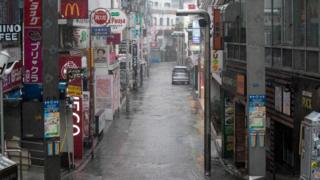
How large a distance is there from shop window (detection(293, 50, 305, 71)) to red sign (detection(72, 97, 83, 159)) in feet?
34.2

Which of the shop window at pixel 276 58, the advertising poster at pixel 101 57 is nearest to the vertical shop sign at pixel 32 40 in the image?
the shop window at pixel 276 58

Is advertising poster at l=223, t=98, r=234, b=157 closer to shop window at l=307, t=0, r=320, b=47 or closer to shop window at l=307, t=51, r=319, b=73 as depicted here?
shop window at l=307, t=51, r=319, b=73

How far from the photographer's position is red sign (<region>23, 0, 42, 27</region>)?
58.9 feet

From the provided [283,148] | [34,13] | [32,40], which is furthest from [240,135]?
[34,13]

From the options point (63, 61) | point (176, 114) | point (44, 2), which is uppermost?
point (44, 2)

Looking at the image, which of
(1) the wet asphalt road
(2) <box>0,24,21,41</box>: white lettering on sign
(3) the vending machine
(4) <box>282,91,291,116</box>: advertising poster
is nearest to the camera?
(3) the vending machine

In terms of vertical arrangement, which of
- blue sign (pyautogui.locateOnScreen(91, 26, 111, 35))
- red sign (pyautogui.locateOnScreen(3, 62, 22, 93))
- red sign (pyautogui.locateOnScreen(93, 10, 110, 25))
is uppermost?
red sign (pyautogui.locateOnScreen(93, 10, 110, 25))

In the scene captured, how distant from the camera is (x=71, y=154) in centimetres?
2394

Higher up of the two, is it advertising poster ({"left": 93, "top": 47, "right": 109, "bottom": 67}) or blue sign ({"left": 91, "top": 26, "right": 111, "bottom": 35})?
blue sign ({"left": 91, "top": 26, "right": 111, "bottom": 35})

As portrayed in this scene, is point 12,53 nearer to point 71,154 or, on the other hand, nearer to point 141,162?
point 71,154

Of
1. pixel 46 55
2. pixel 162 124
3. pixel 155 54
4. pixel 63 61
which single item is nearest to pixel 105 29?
pixel 63 61

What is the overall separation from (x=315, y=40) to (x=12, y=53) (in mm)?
9321

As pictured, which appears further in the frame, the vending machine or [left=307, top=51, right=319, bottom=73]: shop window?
[left=307, top=51, right=319, bottom=73]: shop window

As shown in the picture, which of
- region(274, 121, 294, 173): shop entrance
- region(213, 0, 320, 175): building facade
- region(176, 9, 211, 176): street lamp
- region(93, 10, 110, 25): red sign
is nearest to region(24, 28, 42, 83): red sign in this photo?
region(176, 9, 211, 176): street lamp
